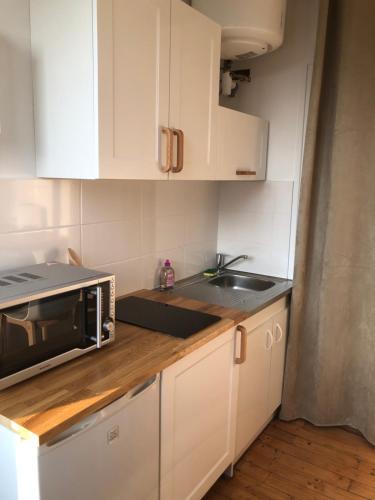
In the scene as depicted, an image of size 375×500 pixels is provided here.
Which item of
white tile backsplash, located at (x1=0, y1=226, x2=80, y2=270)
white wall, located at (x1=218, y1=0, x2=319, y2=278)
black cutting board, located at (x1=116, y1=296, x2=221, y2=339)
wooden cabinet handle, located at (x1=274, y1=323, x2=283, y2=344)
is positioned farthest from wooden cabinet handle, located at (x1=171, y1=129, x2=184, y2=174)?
wooden cabinet handle, located at (x1=274, y1=323, x2=283, y2=344)

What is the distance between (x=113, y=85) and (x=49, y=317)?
29.9 inches

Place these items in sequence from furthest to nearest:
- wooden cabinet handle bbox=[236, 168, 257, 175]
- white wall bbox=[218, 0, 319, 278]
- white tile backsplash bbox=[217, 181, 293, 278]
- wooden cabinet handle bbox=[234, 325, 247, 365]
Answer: white tile backsplash bbox=[217, 181, 293, 278], white wall bbox=[218, 0, 319, 278], wooden cabinet handle bbox=[236, 168, 257, 175], wooden cabinet handle bbox=[234, 325, 247, 365]

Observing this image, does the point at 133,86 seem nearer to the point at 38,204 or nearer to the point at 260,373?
the point at 38,204

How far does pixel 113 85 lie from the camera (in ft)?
4.37

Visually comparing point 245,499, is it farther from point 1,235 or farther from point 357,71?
point 357,71

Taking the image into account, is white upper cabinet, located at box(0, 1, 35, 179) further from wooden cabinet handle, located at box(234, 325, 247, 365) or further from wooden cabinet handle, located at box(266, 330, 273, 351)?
wooden cabinet handle, located at box(266, 330, 273, 351)

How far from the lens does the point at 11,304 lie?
112 centimetres

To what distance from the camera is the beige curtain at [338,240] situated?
80.0 inches

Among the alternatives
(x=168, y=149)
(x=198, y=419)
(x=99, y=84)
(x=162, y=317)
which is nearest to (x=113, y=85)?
(x=99, y=84)

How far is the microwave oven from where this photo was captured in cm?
114

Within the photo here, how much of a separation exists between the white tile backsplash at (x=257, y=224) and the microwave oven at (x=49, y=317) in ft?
4.44

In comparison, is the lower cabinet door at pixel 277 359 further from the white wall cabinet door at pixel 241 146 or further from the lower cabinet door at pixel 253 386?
the white wall cabinet door at pixel 241 146

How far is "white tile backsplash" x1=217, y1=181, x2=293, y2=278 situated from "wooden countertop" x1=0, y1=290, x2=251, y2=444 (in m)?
0.97

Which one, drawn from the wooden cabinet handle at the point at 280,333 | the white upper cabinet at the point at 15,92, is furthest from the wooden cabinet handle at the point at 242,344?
the white upper cabinet at the point at 15,92
